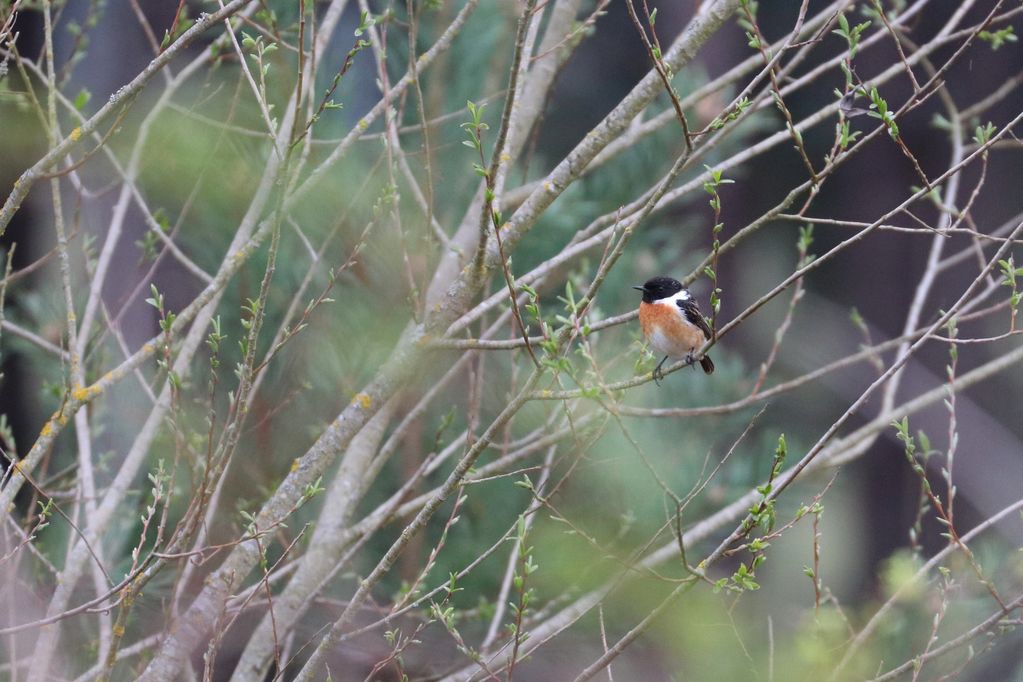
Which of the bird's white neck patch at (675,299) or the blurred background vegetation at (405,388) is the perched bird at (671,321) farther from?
the blurred background vegetation at (405,388)

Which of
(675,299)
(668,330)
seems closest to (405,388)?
(668,330)

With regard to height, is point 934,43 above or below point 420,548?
above

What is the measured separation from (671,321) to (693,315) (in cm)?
17

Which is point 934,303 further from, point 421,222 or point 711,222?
point 421,222

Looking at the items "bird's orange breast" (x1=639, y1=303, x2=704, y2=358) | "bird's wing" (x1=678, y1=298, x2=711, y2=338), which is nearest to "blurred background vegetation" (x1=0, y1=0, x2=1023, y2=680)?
"bird's orange breast" (x1=639, y1=303, x2=704, y2=358)

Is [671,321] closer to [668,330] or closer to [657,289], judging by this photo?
[668,330]

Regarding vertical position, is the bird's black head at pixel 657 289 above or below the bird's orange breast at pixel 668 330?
above

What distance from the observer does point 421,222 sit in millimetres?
3240

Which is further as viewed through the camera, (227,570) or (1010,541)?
(1010,541)

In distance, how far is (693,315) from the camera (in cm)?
315

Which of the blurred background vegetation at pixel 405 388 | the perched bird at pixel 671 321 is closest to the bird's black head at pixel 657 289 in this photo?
the perched bird at pixel 671 321

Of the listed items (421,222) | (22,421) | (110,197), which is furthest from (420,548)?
(110,197)

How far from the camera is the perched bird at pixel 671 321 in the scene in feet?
9.75

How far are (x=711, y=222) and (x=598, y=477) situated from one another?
3896 mm
